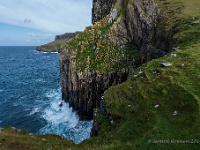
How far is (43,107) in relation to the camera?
201 ft

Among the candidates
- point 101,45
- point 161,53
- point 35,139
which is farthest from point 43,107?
point 35,139

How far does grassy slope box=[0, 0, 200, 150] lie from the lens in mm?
18984

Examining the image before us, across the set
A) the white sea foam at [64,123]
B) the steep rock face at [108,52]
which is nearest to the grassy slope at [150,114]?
the white sea foam at [64,123]

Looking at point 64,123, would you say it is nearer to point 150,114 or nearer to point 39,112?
point 39,112

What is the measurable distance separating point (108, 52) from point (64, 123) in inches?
794

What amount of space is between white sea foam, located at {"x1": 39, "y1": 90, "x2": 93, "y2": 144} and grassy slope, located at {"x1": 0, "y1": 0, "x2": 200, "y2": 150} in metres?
17.3

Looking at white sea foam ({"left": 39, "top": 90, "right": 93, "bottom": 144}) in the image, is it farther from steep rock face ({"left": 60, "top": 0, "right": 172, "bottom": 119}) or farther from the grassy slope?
the grassy slope

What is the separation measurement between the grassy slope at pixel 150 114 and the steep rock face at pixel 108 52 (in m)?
22.3

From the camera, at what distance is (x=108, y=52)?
5644 cm

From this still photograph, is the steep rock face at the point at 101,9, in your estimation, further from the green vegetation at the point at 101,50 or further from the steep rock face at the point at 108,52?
the green vegetation at the point at 101,50

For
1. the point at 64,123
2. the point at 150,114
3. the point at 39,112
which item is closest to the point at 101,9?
the point at 39,112

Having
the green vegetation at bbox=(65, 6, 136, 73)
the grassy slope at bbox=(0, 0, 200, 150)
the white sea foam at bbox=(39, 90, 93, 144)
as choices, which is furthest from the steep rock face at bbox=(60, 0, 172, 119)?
the grassy slope at bbox=(0, 0, 200, 150)

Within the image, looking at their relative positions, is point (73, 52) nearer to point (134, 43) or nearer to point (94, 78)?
point (94, 78)

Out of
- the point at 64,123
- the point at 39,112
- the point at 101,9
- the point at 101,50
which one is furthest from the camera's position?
the point at 101,9
